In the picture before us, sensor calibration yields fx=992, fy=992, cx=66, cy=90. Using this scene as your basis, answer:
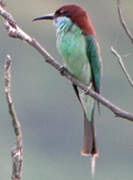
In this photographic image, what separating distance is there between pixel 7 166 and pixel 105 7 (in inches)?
315

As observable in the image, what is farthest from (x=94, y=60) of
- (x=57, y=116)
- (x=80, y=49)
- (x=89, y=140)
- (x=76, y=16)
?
(x=57, y=116)

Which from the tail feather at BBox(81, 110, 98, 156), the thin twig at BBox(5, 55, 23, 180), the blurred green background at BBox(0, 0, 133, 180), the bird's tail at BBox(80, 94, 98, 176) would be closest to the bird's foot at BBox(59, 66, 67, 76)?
the bird's tail at BBox(80, 94, 98, 176)

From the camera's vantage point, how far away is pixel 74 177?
1266cm

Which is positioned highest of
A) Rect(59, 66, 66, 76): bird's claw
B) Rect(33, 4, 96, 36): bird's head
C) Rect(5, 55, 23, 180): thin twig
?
Rect(33, 4, 96, 36): bird's head

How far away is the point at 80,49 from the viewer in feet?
11.1

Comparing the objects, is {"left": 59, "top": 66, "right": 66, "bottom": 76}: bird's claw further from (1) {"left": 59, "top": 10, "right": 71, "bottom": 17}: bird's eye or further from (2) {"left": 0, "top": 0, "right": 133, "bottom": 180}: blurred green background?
(2) {"left": 0, "top": 0, "right": 133, "bottom": 180}: blurred green background

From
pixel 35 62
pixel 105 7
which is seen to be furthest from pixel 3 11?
pixel 105 7

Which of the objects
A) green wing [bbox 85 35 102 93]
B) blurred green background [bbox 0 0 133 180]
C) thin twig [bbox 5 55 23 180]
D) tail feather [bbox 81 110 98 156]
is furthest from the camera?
blurred green background [bbox 0 0 133 180]

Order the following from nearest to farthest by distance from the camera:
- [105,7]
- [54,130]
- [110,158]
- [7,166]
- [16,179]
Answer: [16,179] < [7,166] < [110,158] < [54,130] < [105,7]

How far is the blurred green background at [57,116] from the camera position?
12.6 m

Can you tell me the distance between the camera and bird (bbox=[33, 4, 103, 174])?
332 centimetres

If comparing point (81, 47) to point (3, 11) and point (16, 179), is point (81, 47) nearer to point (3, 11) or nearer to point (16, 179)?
point (3, 11)

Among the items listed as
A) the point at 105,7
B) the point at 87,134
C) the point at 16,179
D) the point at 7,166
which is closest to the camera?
the point at 16,179

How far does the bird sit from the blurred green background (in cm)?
780
